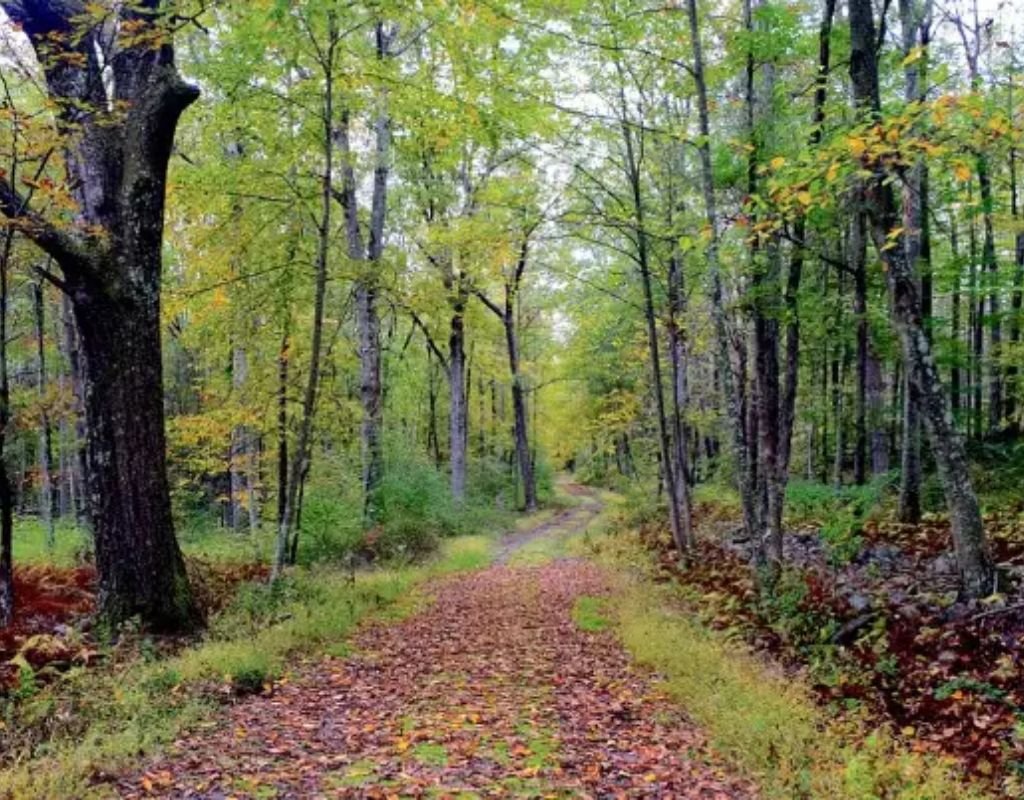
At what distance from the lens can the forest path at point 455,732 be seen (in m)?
4.23

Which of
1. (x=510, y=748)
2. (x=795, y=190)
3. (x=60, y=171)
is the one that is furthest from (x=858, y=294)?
(x=60, y=171)

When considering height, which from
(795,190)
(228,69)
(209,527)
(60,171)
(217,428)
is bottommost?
(209,527)

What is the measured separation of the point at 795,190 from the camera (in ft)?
20.5

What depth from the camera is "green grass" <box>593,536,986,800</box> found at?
174 inches

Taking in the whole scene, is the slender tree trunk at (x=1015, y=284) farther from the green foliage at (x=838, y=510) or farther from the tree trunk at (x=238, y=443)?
the tree trunk at (x=238, y=443)

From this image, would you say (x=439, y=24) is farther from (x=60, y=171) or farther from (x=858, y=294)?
(x=858, y=294)

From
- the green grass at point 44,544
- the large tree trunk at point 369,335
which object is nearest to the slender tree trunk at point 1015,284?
the large tree trunk at point 369,335

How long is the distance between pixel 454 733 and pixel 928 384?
558 centimetres

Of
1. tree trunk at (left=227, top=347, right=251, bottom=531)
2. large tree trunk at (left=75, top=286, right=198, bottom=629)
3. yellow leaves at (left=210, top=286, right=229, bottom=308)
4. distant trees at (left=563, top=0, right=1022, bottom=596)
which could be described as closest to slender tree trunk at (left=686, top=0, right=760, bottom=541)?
A: distant trees at (left=563, top=0, right=1022, bottom=596)

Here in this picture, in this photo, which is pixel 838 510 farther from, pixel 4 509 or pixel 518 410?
pixel 518 410

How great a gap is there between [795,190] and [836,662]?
4472 millimetres

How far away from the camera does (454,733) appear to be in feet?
16.9

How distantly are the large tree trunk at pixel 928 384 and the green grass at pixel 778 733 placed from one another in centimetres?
215

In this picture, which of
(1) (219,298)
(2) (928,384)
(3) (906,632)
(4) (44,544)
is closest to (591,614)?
(3) (906,632)
